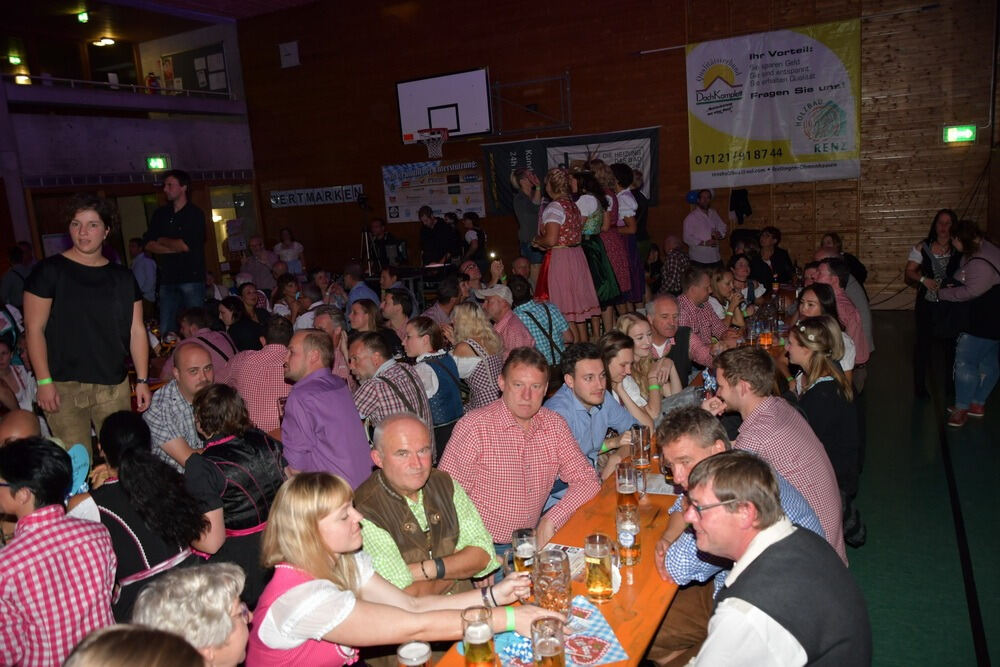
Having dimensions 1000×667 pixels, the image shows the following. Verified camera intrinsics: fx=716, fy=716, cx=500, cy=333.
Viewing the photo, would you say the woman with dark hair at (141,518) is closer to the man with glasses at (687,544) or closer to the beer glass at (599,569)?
the beer glass at (599,569)

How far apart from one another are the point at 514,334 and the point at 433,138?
7.95m

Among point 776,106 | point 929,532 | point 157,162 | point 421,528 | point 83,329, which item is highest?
point 157,162

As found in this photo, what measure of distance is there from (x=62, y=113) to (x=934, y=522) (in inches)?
514

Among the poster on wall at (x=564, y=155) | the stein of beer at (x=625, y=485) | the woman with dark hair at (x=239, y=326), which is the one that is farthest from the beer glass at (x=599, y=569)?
the poster on wall at (x=564, y=155)

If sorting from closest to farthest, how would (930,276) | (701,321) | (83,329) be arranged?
(83,329)
(701,321)
(930,276)

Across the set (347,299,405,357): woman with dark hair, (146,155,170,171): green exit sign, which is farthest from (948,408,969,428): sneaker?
(146,155,170,171): green exit sign

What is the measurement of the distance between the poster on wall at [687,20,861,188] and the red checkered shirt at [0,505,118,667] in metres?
10.2

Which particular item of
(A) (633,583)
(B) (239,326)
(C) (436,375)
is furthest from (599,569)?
(B) (239,326)

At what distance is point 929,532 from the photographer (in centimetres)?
425

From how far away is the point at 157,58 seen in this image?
593 inches

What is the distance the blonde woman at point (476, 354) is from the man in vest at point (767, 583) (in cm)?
276

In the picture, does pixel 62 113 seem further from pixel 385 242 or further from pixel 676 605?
pixel 676 605

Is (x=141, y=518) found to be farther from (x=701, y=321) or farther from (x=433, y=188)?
(x=433, y=188)

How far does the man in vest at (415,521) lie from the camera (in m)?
2.51
